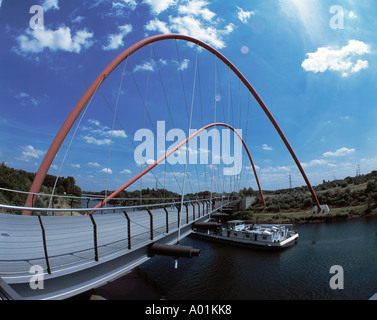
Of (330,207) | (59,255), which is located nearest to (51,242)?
(59,255)

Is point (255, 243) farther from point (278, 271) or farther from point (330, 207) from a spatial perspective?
point (330, 207)

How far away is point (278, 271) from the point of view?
16.3 meters

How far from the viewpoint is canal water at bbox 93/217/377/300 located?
12656 mm

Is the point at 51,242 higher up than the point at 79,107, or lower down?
lower down

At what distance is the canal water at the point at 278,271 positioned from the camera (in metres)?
12.7

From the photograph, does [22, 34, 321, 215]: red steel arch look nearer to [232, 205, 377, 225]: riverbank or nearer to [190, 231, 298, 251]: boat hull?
[190, 231, 298, 251]: boat hull

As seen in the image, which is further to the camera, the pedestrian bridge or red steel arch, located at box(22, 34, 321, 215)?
red steel arch, located at box(22, 34, 321, 215)

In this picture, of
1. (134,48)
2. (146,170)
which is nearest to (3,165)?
(146,170)

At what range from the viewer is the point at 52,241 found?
4438 mm

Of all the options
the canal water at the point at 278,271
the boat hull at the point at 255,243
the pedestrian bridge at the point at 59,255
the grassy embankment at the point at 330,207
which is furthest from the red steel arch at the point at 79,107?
the grassy embankment at the point at 330,207

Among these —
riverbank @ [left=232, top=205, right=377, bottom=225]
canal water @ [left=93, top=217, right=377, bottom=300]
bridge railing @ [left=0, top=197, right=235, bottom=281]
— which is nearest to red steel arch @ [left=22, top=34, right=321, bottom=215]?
bridge railing @ [left=0, top=197, right=235, bottom=281]
